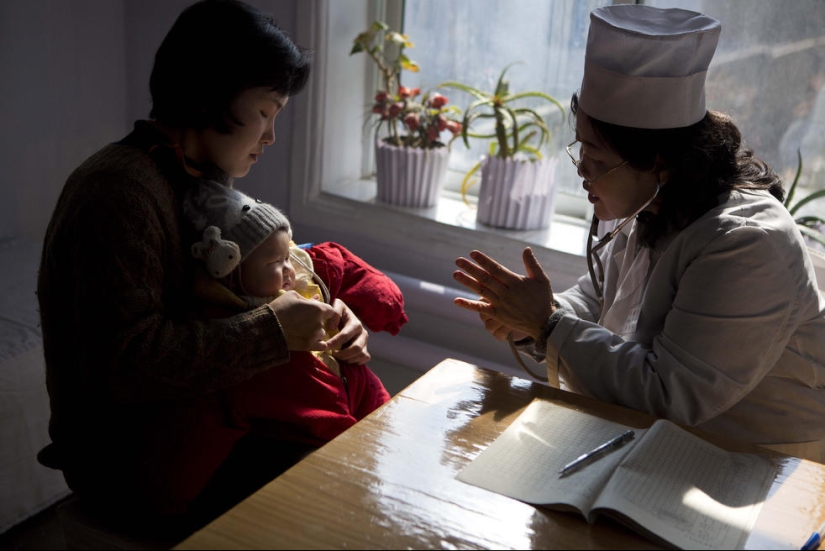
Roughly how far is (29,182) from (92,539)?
1489 millimetres

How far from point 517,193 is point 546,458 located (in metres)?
1.30

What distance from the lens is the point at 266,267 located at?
1415mm

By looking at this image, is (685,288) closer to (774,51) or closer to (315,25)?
(774,51)

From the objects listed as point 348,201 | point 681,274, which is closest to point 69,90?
point 348,201

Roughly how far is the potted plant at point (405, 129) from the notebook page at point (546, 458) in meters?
1.27

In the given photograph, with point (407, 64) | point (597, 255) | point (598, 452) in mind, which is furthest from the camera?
point (407, 64)

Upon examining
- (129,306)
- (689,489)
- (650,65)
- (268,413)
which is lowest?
(268,413)

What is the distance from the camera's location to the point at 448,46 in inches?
99.9

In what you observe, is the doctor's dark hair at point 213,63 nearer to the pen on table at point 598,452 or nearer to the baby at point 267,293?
the baby at point 267,293

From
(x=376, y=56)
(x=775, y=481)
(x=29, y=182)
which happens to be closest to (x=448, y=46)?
(x=376, y=56)

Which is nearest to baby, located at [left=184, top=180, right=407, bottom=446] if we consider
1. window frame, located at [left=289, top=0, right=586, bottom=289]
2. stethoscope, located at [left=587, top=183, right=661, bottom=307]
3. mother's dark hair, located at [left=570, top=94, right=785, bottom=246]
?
stethoscope, located at [left=587, top=183, right=661, bottom=307]

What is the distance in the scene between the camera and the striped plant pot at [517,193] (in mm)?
2371

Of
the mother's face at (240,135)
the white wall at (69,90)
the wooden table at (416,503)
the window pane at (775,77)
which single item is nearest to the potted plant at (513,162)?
the window pane at (775,77)

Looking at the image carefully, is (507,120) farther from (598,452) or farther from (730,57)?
(598,452)
